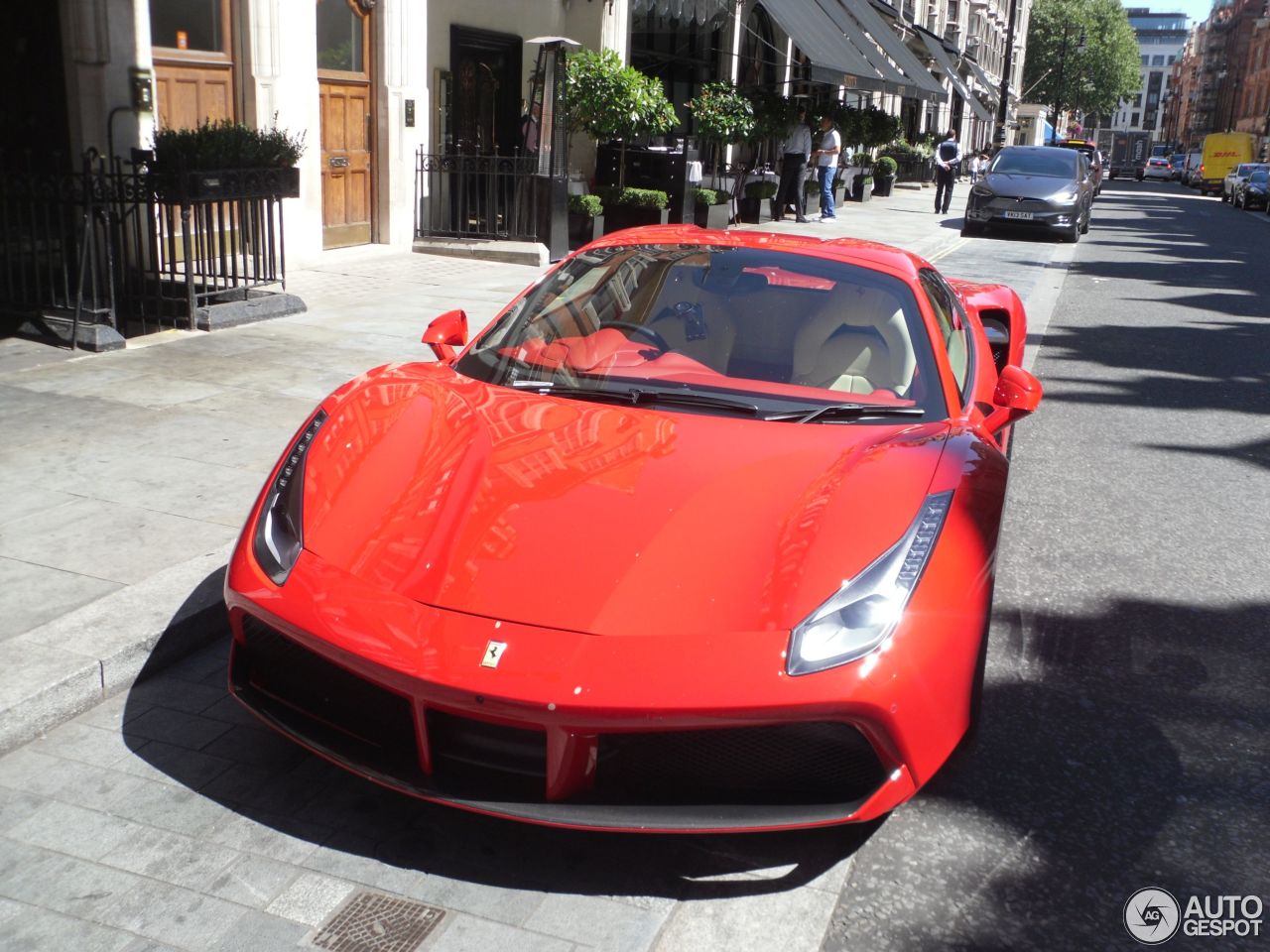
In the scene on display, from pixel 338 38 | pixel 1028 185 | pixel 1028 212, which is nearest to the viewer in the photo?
pixel 338 38

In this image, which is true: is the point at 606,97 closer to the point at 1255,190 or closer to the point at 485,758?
the point at 485,758

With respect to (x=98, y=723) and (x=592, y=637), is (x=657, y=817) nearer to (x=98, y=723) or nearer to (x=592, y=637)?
(x=592, y=637)

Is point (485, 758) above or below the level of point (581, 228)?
below

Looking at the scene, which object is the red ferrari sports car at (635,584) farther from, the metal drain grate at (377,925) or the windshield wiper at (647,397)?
the metal drain grate at (377,925)

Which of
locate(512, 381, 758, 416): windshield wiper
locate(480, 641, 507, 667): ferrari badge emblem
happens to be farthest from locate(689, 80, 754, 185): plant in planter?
locate(480, 641, 507, 667): ferrari badge emblem

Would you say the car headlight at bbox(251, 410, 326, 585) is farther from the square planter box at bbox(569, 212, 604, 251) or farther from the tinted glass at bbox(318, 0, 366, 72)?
the square planter box at bbox(569, 212, 604, 251)

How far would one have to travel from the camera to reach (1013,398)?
430cm

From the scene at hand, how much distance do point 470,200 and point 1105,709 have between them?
44.7 ft

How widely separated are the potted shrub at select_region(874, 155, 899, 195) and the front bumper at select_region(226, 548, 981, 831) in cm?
3221

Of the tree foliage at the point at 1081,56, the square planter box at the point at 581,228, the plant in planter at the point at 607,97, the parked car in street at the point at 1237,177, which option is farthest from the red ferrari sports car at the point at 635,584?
the tree foliage at the point at 1081,56

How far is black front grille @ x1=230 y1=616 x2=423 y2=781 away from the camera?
285cm

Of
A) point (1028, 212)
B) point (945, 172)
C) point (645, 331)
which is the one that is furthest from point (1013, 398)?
point (945, 172)

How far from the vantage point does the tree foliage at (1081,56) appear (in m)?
96.0

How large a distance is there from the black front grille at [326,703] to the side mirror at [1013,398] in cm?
232
